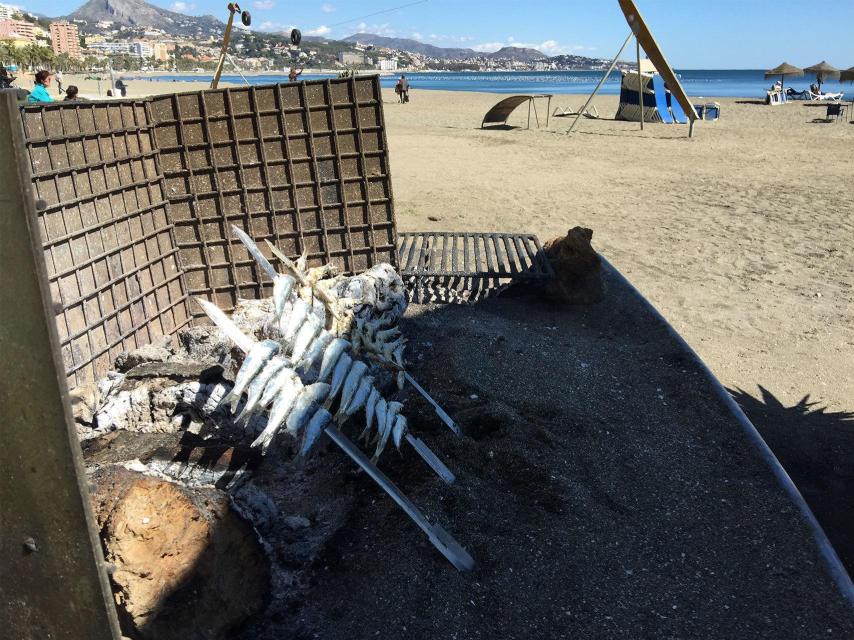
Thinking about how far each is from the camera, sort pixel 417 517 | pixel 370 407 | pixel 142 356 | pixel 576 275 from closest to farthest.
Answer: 1. pixel 417 517
2. pixel 370 407
3. pixel 142 356
4. pixel 576 275

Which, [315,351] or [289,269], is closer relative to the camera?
[315,351]

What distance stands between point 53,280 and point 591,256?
197 inches

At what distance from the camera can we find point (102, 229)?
4.97 metres

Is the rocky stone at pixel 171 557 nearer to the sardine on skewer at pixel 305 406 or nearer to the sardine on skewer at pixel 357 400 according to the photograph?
the sardine on skewer at pixel 305 406

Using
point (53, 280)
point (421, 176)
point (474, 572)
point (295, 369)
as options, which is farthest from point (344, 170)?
point (421, 176)

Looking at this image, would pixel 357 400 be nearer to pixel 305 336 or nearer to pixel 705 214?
pixel 305 336

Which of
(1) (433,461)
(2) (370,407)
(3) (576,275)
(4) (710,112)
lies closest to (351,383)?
(2) (370,407)

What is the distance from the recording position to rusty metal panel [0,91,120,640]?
1.51m

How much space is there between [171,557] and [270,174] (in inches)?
164

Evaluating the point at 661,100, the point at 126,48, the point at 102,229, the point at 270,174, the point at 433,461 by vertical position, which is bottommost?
the point at 433,461

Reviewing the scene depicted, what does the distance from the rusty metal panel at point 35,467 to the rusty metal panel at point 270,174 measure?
433 cm

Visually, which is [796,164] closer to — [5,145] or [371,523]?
[371,523]

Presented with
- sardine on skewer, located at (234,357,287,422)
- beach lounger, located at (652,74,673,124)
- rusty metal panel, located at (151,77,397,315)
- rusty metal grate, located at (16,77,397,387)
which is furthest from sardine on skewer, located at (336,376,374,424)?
beach lounger, located at (652,74,673,124)

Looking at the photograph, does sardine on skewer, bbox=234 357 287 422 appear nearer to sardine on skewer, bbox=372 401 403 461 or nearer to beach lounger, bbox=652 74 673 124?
sardine on skewer, bbox=372 401 403 461
